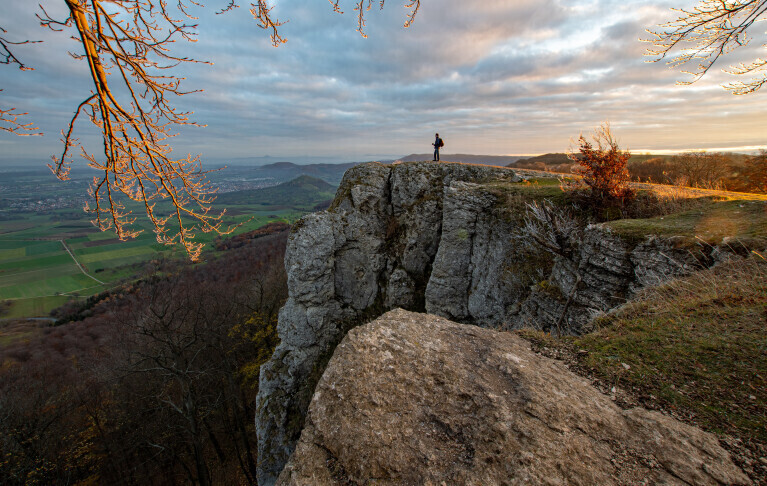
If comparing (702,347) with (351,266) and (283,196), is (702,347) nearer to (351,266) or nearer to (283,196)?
(351,266)

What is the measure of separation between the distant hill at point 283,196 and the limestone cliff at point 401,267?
124 m

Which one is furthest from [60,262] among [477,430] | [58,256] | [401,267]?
[477,430]

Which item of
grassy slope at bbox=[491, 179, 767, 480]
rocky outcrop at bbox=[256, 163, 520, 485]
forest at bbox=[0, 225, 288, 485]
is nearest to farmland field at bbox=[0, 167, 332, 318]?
forest at bbox=[0, 225, 288, 485]

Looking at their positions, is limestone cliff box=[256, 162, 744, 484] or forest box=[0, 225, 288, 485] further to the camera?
forest box=[0, 225, 288, 485]

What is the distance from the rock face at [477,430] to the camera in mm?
2502

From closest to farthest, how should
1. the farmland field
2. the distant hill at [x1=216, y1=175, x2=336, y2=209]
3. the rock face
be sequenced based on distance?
the rock face < the farmland field < the distant hill at [x1=216, y1=175, x2=336, y2=209]

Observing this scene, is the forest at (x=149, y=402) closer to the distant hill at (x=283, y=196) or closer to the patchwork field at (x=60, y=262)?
the patchwork field at (x=60, y=262)

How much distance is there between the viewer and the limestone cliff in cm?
1198

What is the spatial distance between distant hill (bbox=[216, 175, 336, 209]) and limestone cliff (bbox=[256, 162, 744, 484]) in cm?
12378

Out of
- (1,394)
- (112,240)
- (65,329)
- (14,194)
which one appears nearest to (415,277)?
(1,394)

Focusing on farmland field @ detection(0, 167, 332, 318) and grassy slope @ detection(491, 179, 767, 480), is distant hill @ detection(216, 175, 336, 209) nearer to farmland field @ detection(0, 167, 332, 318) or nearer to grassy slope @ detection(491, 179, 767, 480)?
farmland field @ detection(0, 167, 332, 318)

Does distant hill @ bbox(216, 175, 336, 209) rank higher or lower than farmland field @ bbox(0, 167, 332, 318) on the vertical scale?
higher

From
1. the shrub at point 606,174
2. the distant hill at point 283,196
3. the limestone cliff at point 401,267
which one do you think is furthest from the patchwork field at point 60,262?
the distant hill at point 283,196

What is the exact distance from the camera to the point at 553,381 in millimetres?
3566
